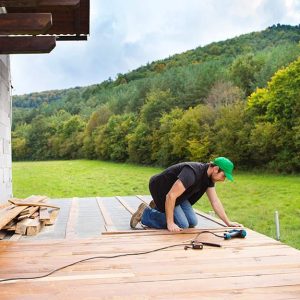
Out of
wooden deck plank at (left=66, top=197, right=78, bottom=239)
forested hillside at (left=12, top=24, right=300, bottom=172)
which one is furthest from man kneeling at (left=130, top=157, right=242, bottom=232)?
forested hillside at (left=12, top=24, right=300, bottom=172)

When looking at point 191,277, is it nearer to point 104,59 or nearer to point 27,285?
point 27,285

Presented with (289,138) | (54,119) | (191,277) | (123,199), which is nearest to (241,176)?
(289,138)

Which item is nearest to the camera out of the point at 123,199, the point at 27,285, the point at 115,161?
the point at 27,285

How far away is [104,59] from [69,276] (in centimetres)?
8867

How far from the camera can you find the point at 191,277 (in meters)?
2.53

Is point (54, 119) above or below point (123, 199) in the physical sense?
above

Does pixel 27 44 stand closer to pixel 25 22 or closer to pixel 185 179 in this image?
pixel 25 22

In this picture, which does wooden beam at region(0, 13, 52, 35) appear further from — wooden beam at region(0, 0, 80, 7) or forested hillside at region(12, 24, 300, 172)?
forested hillside at region(12, 24, 300, 172)

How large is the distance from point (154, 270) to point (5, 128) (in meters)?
4.62

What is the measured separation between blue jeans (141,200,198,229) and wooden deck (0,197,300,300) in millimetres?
202

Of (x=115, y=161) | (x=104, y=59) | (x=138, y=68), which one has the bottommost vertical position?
(x=115, y=161)

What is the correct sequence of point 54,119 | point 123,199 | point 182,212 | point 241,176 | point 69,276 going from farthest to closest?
1. point 54,119
2. point 241,176
3. point 123,199
4. point 182,212
5. point 69,276

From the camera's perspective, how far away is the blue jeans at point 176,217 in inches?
158

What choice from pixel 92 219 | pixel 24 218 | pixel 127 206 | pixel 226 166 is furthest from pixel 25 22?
pixel 127 206
